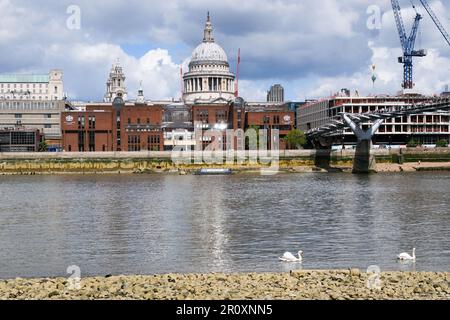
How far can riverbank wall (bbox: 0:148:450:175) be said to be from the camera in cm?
13050

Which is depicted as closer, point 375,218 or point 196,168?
point 375,218

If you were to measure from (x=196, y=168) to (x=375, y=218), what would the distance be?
85867mm

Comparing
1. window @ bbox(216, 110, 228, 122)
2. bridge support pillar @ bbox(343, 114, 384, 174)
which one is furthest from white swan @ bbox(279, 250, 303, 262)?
window @ bbox(216, 110, 228, 122)

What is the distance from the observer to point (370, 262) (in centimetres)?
2895

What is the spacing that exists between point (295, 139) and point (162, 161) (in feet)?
115

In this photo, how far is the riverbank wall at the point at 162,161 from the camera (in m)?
130

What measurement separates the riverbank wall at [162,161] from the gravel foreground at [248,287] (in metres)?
105

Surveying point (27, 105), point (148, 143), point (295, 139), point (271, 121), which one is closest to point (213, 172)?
point (295, 139)

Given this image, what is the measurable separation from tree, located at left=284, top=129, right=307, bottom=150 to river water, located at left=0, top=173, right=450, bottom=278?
8496cm

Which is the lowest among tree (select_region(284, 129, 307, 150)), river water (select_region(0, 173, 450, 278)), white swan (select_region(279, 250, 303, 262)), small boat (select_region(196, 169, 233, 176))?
river water (select_region(0, 173, 450, 278))

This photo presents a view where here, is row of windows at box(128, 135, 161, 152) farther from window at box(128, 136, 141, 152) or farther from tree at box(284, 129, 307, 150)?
tree at box(284, 129, 307, 150)
